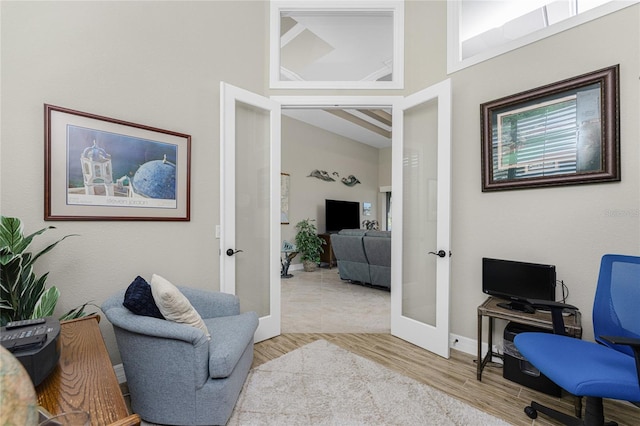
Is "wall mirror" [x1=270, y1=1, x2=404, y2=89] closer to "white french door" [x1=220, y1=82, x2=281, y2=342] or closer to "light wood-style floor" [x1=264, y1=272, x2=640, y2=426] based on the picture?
"white french door" [x1=220, y1=82, x2=281, y2=342]

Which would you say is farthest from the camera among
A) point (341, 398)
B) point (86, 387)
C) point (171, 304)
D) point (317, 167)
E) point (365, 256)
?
point (317, 167)

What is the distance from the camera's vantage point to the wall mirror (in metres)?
2.97

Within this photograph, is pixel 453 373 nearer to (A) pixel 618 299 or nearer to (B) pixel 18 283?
(A) pixel 618 299

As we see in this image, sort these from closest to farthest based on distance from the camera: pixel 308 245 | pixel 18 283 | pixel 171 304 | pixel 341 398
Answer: pixel 18 283
pixel 171 304
pixel 341 398
pixel 308 245

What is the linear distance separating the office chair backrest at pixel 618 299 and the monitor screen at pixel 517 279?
0.35 m

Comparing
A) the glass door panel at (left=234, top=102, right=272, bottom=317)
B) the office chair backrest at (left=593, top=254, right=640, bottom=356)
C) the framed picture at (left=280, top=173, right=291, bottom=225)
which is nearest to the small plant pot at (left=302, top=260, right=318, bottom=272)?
the framed picture at (left=280, top=173, right=291, bottom=225)

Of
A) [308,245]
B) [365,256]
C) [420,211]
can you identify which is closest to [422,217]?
[420,211]

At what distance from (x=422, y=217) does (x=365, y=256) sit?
7.05 ft

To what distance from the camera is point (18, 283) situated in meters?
1.54

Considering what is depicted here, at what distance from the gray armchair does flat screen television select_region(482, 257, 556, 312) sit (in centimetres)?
199

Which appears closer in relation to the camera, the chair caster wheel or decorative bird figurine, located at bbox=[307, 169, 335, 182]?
the chair caster wheel

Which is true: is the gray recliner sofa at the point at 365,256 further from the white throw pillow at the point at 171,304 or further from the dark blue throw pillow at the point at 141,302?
the dark blue throw pillow at the point at 141,302

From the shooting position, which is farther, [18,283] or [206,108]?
[206,108]

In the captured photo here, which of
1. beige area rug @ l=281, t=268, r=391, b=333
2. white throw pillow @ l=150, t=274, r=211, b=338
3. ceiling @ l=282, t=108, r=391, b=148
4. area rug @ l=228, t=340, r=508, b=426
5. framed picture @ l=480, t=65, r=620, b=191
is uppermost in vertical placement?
ceiling @ l=282, t=108, r=391, b=148
